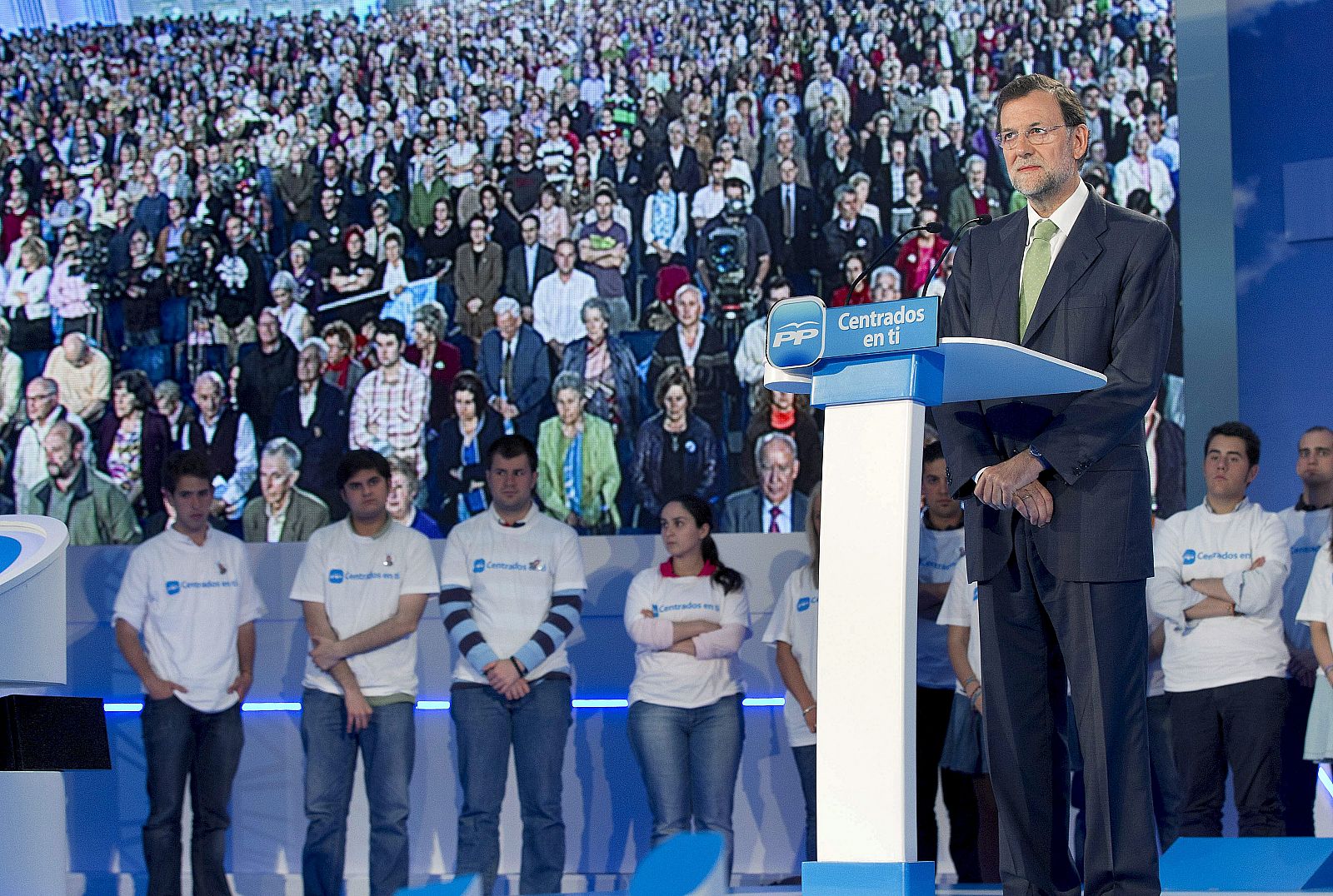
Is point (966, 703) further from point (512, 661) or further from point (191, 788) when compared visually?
point (191, 788)

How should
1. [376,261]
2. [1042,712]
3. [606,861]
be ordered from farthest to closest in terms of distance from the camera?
[376,261], [606,861], [1042,712]

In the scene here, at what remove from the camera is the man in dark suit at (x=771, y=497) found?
5.82 metres

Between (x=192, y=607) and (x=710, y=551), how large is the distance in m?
1.83

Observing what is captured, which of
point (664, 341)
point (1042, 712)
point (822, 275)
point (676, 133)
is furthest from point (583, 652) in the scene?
point (1042, 712)

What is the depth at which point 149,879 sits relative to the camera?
4.54 meters

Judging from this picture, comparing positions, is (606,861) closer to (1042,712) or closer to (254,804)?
(254,804)

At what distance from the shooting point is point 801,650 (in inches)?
184

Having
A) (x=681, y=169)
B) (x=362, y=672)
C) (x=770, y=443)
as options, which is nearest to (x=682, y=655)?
(x=362, y=672)

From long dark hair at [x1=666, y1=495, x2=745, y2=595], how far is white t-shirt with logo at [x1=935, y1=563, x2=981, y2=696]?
0.70 meters

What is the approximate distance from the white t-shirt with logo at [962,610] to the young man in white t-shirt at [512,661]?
126cm

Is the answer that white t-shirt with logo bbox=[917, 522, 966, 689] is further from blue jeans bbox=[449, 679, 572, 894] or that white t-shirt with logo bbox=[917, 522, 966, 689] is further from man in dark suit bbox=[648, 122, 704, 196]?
man in dark suit bbox=[648, 122, 704, 196]

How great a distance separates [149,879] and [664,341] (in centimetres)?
295

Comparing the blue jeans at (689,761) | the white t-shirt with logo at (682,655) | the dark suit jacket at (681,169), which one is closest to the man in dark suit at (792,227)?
the dark suit jacket at (681,169)

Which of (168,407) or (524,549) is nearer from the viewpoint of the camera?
(524,549)
